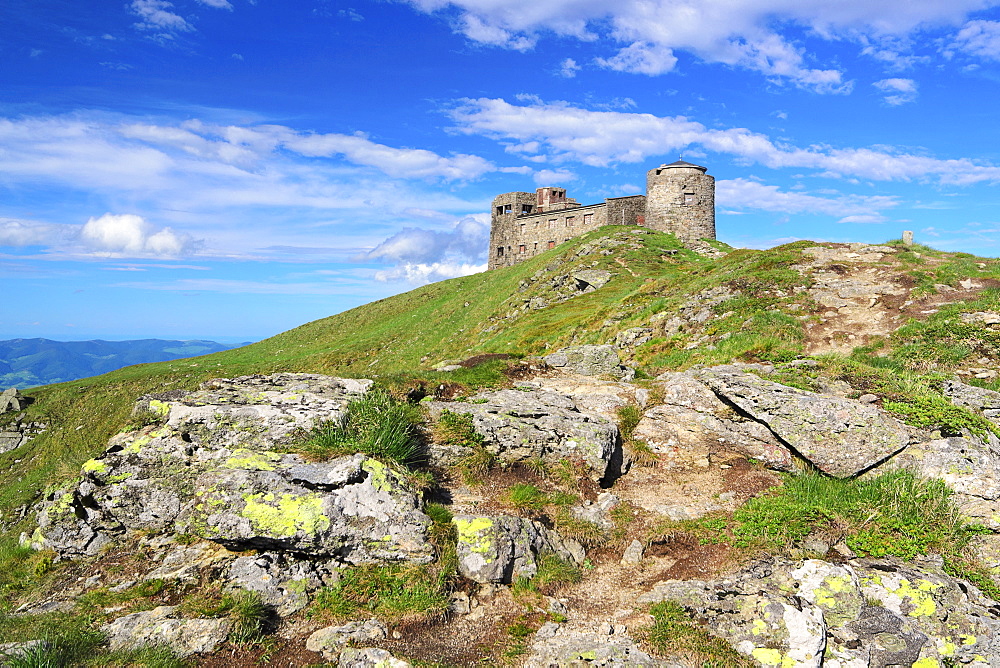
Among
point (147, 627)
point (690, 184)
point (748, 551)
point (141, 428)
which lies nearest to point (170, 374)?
point (141, 428)

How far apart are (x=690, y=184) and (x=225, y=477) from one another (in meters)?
72.5

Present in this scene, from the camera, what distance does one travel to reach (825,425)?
1317cm

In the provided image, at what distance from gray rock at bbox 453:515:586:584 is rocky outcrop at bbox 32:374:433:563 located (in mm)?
796

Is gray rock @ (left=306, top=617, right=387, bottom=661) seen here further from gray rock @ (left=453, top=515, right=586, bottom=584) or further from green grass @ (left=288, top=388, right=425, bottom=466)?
green grass @ (left=288, top=388, right=425, bottom=466)

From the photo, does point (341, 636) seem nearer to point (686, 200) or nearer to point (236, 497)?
point (236, 497)

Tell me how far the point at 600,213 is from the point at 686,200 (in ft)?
53.3

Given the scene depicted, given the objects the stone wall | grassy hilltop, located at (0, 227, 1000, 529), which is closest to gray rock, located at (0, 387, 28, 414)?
grassy hilltop, located at (0, 227, 1000, 529)

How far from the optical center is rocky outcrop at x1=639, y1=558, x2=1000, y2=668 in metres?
7.76

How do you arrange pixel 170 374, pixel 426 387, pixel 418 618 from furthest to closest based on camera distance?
pixel 170 374
pixel 426 387
pixel 418 618

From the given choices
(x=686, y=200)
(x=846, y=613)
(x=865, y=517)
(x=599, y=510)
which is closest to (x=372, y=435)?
(x=599, y=510)

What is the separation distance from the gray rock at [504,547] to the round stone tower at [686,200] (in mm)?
68233

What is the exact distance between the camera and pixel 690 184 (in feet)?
233

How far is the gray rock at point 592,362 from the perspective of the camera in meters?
18.6

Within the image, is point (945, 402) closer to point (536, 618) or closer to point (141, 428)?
point (536, 618)
